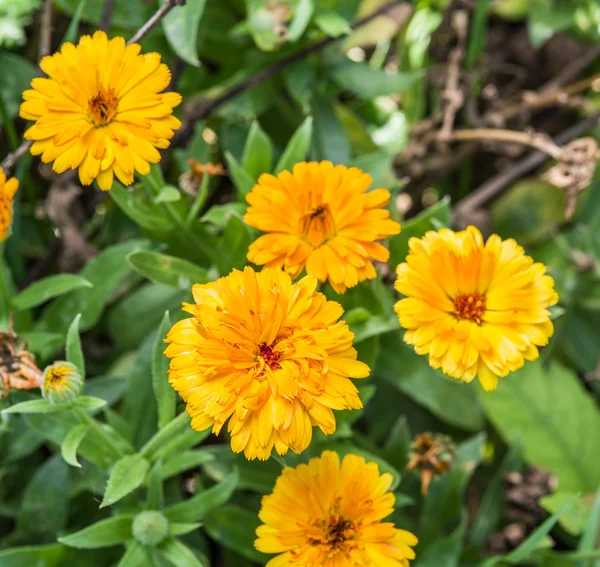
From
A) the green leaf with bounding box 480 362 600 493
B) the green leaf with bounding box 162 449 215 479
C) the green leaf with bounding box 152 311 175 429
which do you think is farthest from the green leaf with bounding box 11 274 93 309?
the green leaf with bounding box 480 362 600 493

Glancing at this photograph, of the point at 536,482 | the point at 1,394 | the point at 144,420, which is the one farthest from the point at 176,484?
the point at 536,482

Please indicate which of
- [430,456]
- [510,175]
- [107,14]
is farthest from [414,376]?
[107,14]

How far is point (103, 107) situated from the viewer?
2.92 feet

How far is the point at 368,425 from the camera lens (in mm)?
1491

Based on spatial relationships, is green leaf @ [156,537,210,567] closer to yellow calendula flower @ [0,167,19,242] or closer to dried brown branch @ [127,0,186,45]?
yellow calendula flower @ [0,167,19,242]

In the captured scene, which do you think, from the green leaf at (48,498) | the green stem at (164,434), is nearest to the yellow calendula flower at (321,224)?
the green stem at (164,434)

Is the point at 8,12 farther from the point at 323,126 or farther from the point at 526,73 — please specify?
the point at 526,73

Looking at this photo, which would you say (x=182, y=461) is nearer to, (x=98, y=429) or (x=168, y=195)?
(x=98, y=429)

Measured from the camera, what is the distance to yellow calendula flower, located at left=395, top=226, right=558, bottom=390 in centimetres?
86

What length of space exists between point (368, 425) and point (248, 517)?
441 mm

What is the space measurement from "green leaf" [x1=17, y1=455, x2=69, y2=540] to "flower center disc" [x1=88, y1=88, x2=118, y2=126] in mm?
590

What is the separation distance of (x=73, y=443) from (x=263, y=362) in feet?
1.02

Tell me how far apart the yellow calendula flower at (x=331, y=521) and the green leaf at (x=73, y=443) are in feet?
0.83

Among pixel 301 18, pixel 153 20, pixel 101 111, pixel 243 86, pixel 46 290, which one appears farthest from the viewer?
pixel 243 86
